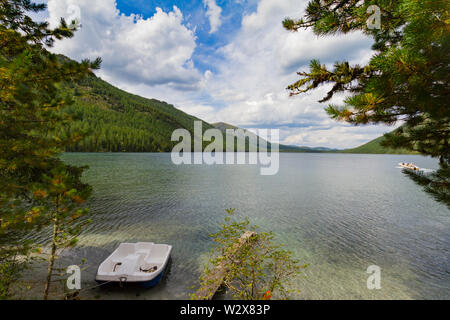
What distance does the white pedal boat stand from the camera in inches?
324

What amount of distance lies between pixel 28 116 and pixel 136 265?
7.68 m

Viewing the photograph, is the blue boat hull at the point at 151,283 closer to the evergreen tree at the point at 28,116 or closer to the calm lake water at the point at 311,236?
the calm lake water at the point at 311,236

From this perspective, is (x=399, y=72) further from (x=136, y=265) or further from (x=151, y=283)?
(x=136, y=265)

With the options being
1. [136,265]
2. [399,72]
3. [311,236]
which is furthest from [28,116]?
[311,236]

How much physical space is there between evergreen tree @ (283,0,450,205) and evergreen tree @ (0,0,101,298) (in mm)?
6070

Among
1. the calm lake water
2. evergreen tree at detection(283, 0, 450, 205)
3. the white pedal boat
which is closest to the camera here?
evergreen tree at detection(283, 0, 450, 205)

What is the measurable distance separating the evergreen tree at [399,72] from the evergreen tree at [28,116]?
19.9 ft

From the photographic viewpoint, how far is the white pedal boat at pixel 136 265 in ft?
27.0

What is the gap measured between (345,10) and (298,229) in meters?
16.7

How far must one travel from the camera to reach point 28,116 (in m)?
5.02

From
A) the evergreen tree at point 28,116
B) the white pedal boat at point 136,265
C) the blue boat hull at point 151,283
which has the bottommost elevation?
the blue boat hull at point 151,283

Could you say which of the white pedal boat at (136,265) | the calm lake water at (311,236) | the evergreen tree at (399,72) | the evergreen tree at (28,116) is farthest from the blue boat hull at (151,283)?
the evergreen tree at (399,72)

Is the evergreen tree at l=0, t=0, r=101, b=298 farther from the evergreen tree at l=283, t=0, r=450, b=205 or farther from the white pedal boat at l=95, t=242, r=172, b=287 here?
the evergreen tree at l=283, t=0, r=450, b=205

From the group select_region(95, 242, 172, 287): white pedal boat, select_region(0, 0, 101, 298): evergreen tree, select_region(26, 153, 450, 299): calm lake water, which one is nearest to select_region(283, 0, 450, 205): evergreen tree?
select_region(26, 153, 450, 299): calm lake water
